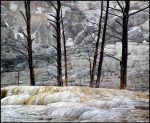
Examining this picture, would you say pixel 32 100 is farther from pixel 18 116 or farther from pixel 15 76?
pixel 15 76

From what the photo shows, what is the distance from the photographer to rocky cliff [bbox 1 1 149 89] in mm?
54875

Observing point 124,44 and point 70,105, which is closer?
point 70,105

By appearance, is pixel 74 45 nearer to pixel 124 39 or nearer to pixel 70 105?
pixel 124 39

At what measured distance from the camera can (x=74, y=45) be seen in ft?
236

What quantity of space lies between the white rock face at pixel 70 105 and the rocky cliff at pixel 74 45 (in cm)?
3345

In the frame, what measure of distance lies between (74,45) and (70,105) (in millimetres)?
62652

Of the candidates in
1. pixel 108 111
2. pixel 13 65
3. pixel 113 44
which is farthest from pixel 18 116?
pixel 113 44

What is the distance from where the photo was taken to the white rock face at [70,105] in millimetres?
8125

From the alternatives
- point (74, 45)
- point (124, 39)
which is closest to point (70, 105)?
point (124, 39)

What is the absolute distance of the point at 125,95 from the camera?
1141 cm

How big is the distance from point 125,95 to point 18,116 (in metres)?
3.98

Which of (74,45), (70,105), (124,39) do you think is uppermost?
(74,45)

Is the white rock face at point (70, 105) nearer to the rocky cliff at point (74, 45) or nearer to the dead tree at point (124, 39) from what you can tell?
the dead tree at point (124, 39)

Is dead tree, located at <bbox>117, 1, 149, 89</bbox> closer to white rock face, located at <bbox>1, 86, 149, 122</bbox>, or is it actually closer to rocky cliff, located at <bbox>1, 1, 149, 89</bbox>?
white rock face, located at <bbox>1, 86, 149, 122</bbox>
